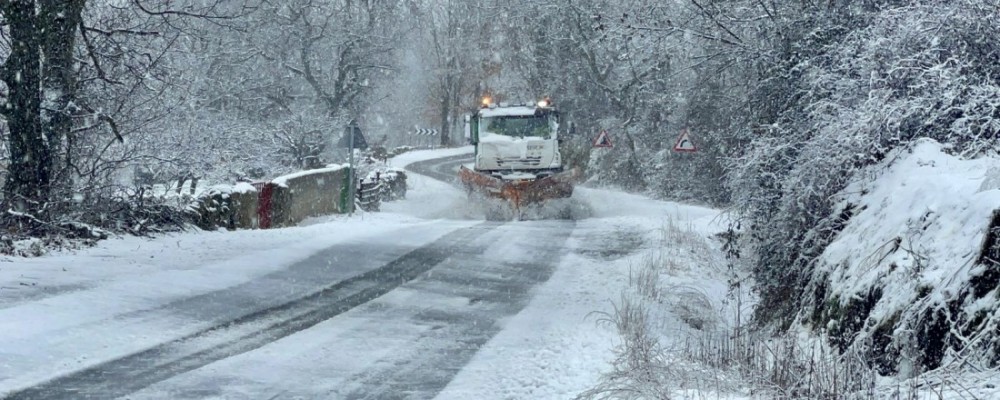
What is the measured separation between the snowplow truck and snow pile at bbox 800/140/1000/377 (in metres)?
14.7

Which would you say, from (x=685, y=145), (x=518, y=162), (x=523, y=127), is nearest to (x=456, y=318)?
(x=518, y=162)

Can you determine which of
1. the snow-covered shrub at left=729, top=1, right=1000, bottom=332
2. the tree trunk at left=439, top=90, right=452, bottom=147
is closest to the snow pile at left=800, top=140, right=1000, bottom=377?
the snow-covered shrub at left=729, top=1, right=1000, bottom=332

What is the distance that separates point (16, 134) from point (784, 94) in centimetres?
992

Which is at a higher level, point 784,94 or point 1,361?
point 784,94

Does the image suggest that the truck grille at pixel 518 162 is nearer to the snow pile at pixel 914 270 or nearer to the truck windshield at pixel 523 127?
the truck windshield at pixel 523 127

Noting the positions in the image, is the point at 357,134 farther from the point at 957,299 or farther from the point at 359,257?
the point at 957,299

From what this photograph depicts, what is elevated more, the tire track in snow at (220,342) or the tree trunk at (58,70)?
the tree trunk at (58,70)

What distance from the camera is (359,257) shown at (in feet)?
39.1

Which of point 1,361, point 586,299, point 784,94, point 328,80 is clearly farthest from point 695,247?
point 328,80

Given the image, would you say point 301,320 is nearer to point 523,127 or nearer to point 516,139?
point 516,139

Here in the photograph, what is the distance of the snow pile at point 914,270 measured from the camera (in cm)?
Result: 507

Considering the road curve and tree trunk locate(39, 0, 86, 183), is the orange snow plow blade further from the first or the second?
tree trunk locate(39, 0, 86, 183)

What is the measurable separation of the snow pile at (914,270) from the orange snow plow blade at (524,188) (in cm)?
1345

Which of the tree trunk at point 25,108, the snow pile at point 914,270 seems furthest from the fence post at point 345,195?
the snow pile at point 914,270
